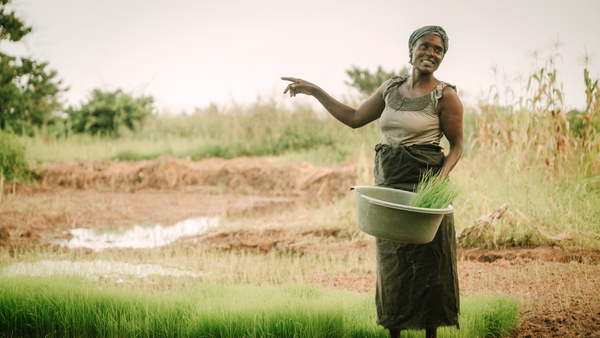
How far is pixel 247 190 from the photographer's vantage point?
8.31 m

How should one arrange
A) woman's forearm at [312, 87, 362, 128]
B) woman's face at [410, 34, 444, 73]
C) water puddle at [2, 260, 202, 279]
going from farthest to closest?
water puddle at [2, 260, 202, 279]
woman's forearm at [312, 87, 362, 128]
woman's face at [410, 34, 444, 73]

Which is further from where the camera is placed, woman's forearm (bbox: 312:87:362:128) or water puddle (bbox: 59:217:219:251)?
water puddle (bbox: 59:217:219:251)

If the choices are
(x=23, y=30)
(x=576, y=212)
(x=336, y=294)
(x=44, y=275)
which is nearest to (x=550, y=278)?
(x=576, y=212)

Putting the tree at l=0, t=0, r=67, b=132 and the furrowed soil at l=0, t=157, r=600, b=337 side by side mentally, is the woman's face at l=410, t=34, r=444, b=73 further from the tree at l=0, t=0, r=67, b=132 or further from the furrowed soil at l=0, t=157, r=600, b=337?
the tree at l=0, t=0, r=67, b=132

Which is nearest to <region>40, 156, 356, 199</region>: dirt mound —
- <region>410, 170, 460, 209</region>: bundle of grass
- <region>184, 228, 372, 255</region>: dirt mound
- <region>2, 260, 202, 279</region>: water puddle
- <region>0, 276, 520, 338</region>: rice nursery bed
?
<region>184, 228, 372, 255</region>: dirt mound

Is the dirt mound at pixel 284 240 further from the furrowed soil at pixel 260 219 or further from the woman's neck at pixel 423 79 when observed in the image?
the woman's neck at pixel 423 79

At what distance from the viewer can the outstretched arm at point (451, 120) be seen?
7.13 feet

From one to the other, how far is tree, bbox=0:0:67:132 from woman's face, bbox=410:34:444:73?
6485 millimetres

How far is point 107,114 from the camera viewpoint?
522 inches

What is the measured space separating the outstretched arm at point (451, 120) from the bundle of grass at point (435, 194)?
105 millimetres

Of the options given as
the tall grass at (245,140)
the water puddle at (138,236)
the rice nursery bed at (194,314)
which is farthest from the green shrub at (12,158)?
the rice nursery bed at (194,314)

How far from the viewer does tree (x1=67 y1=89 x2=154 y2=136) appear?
12.9 metres

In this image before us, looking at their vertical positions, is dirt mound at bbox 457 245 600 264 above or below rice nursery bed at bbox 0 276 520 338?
above

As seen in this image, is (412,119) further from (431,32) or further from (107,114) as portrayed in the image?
(107,114)
